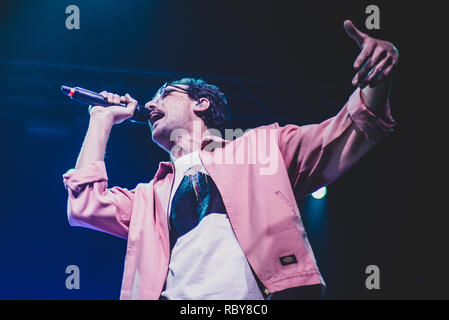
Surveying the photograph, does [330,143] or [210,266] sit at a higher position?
[330,143]

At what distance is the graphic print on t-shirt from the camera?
1.66 m

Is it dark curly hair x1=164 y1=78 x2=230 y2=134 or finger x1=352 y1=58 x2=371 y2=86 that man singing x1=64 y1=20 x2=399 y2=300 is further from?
dark curly hair x1=164 y1=78 x2=230 y2=134

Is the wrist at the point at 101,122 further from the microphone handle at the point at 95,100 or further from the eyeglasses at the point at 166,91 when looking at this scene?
the eyeglasses at the point at 166,91

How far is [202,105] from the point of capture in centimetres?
229

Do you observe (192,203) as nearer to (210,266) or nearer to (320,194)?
(210,266)

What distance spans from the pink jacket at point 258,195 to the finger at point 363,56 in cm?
18

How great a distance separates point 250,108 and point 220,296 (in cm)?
273

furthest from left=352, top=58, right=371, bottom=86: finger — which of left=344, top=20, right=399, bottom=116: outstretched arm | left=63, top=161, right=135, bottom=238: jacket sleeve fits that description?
left=63, top=161, right=135, bottom=238: jacket sleeve

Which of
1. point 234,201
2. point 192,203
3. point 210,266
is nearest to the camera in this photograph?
point 210,266

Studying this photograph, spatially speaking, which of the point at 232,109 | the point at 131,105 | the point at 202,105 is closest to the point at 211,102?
the point at 202,105

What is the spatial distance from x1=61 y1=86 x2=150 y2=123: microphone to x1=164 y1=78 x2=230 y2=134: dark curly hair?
0.91 feet

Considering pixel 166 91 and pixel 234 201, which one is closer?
pixel 234 201

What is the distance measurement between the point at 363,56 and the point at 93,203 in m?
1.12

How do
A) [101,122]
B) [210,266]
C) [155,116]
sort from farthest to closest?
[155,116] < [101,122] < [210,266]
